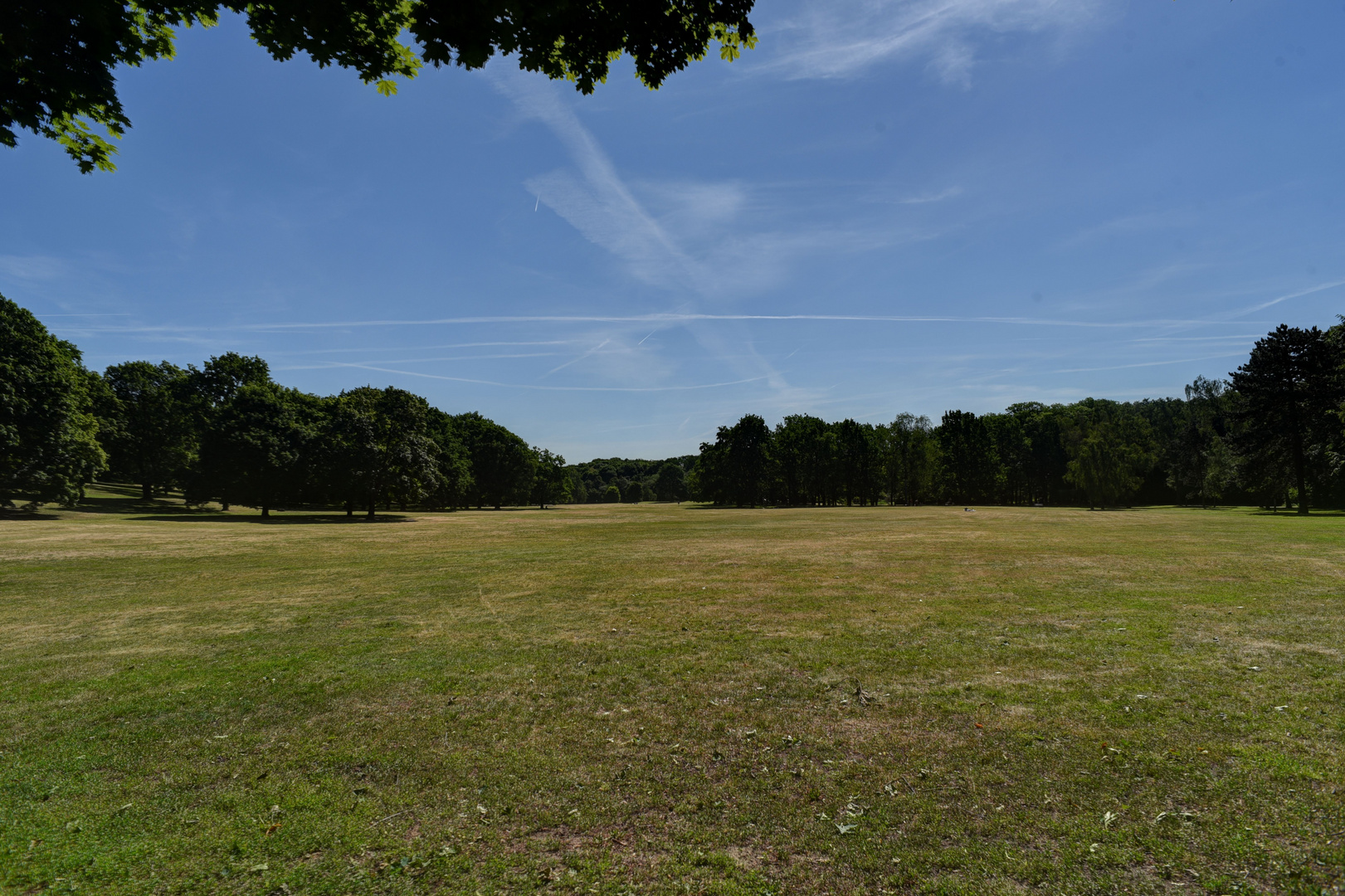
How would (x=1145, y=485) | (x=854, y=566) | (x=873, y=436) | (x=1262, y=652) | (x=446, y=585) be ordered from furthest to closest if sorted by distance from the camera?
(x=873, y=436)
(x=1145, y=485)
(x=854, y=566)
(x=446, y=585)
(x=1262, y=652)

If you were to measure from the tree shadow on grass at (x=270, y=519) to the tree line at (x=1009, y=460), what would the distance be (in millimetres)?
78577

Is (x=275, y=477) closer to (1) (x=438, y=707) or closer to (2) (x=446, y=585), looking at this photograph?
(2) (x=446, y=585)

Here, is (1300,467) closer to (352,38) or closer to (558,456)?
(352,38)

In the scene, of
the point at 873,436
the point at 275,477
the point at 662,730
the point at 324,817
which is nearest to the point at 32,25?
the point at 324,817

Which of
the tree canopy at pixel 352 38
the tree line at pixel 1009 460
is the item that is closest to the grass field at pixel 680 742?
the tree canopy at pixel 352 38

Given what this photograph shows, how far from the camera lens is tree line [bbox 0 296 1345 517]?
52594 mm

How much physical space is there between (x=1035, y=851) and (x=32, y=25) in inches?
451

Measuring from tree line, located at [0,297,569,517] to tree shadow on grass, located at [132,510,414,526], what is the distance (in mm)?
2409

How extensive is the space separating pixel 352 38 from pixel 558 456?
126976 millimetres

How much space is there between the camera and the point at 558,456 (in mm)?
130250

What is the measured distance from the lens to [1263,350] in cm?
5619

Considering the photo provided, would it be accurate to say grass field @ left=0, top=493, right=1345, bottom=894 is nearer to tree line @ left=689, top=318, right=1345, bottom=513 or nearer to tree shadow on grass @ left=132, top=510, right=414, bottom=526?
tree shadow on grass @ left=132, top=510, right=414, bottom=526

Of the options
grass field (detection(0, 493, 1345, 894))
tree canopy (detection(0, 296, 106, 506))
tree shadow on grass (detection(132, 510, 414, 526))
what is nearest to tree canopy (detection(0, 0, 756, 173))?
grass field (detection(0, 493, 1345, 894))

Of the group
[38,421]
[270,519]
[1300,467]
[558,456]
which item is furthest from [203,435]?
[1300,467]
